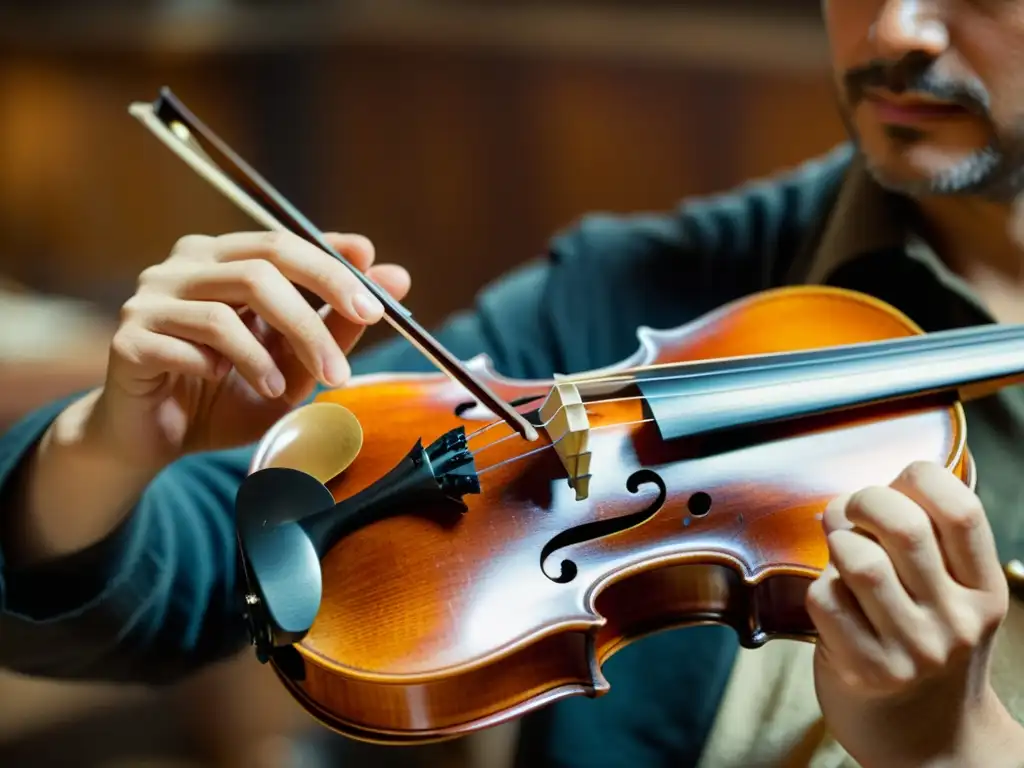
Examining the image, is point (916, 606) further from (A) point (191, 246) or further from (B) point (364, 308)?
(A) point (191, 246)

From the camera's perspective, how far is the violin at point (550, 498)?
0.41 metres

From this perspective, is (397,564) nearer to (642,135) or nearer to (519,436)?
(519,436)

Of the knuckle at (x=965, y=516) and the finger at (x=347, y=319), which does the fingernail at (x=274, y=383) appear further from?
the knuckle at (x=965, y=516)

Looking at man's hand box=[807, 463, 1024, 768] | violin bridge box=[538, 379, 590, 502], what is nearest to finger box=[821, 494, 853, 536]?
man's hand box=[807, 463, 1024, 768]

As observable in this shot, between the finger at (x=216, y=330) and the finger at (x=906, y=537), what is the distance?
0.98ft

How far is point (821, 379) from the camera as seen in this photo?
1.68ft

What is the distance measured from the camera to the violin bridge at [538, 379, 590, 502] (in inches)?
17.8

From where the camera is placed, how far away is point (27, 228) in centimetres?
117

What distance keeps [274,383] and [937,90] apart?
45cm

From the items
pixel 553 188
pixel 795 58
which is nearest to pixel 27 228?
pixel 553 188

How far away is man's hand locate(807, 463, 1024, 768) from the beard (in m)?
0.27

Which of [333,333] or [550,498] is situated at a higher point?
[333,333]

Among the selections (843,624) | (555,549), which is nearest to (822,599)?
(843,624)

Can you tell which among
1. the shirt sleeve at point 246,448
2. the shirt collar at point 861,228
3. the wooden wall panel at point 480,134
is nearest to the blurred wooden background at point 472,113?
the wooden wall panel at point 480,134
